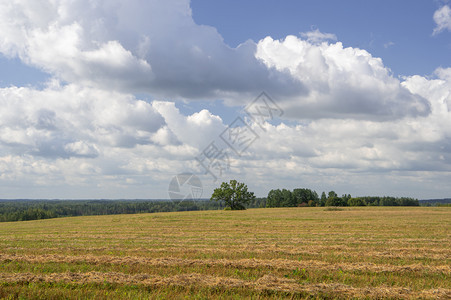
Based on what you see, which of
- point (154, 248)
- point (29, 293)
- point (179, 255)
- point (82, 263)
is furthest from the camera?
point (154, 248)

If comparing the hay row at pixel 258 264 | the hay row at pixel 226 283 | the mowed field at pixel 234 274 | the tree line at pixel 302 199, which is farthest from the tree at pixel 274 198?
the hay row at pixel 226 283

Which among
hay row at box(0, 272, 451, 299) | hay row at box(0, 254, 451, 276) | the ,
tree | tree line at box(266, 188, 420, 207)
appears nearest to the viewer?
hay row at box(0, 272, 451, 299)

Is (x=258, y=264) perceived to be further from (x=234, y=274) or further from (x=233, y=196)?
(x=233, y=196)

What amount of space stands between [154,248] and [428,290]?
14.5 meters

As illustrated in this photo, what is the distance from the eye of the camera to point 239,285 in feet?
37.1

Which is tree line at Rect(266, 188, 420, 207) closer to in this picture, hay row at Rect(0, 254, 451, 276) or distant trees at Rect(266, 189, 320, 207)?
distant trees at Rect(266, 189, 320, 207)

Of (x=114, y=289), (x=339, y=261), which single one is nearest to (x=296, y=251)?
(x=339, y=261)

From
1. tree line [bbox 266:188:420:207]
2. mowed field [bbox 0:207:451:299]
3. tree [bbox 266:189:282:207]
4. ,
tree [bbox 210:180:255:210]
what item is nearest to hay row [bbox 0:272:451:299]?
mowed field [bbox 0:207:451:299]

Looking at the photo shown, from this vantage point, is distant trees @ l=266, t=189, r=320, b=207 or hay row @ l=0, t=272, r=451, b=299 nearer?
hay row @ l=0, t=272, r=451, b=299

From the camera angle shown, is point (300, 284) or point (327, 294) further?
point (300, 284)

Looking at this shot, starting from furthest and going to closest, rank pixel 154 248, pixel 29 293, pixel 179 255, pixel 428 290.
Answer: pixel 154 248 → pixel 179 255 → pixel 428 290 → pixel 29 293

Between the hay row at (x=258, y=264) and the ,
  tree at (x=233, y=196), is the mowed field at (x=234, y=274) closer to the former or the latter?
the hay row at (x=258, y=264)

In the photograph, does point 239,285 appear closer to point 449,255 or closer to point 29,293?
point 29,293

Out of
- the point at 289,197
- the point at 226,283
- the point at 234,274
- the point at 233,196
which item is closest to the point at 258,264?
the point at 234,274
